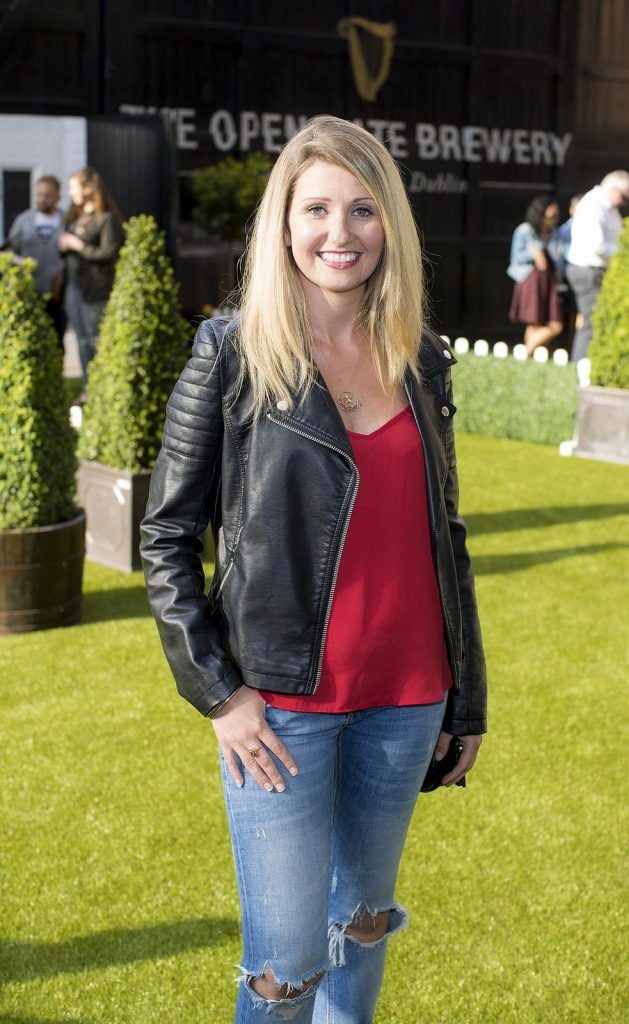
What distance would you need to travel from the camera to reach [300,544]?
2383 millimetres

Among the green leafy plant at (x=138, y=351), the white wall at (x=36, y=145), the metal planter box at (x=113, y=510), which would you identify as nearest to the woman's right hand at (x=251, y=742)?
the metal planter box at (x=113, y=510)

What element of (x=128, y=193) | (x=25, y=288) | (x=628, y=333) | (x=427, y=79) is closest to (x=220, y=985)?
(x=25, y=288)

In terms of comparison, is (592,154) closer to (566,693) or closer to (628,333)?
(628,333)

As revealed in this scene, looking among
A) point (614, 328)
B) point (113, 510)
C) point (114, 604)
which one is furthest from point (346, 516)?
point (614, 328)

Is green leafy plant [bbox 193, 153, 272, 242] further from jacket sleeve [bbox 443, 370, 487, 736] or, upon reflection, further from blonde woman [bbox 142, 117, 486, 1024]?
blonde woman [bbox 142, 117, 486, 1024]

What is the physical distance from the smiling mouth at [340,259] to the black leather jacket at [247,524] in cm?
22

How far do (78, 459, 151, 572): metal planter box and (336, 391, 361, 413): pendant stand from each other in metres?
4.97

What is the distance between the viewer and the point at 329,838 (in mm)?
2453

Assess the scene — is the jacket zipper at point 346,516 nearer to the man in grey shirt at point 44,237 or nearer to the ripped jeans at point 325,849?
the ripped jeans at point 325,849

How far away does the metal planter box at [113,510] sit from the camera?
740 centimetres

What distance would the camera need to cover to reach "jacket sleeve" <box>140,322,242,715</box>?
7.75 ft

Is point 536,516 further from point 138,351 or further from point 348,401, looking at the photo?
point 348,401

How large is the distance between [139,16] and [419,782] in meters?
13.4

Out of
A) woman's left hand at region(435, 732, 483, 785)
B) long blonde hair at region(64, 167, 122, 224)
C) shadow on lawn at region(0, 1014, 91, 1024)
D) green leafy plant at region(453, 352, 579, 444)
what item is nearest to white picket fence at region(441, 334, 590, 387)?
green leafy plant at region(453, 352, 579, 444)
